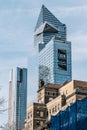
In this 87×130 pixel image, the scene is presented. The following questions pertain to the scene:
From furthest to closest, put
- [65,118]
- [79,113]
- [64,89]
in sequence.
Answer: [64,89] < [65,118] < [79,113]

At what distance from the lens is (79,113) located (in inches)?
3474

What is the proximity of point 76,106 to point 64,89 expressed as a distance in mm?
60626

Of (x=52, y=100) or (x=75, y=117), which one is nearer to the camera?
(x=75, y=117)

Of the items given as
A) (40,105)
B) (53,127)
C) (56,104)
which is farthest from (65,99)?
(53,127)

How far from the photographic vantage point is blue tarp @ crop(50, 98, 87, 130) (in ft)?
283

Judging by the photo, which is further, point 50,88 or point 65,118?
point 50,88

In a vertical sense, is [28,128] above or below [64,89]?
below

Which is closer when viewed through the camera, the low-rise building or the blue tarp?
the blue tarp

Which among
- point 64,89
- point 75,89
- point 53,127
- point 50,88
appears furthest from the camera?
point 50,88

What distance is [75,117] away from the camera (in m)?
89.9

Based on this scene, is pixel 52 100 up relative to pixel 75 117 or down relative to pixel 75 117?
up

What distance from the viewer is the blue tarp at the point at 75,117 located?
8632cm

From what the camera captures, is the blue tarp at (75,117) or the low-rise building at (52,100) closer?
the blue tarp at (75,117)

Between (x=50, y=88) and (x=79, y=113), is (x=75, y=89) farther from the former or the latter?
(x=79, y=113)
